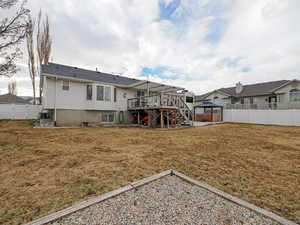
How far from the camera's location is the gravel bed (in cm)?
158

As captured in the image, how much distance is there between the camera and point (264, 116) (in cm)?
1538

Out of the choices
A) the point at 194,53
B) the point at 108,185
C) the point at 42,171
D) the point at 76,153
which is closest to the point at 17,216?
the point at 108,185

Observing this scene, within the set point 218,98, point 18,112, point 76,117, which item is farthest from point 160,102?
point 218,98

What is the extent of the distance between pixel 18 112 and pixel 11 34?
1308 cm

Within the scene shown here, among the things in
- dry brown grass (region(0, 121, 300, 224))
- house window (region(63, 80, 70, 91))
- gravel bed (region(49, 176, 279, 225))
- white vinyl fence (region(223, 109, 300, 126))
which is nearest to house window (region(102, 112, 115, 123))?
house window (region(63, 80, 70, 91))

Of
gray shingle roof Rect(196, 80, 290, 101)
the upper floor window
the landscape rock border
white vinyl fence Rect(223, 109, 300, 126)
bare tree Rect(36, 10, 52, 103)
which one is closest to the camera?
the landscape rock border

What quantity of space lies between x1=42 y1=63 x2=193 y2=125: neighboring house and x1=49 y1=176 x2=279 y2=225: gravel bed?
28.2ft

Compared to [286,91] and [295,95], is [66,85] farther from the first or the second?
[295,95]

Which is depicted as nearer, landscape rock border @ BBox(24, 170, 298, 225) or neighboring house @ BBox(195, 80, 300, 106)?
landscape rock border @ BBox(24, 170, 298, 225)

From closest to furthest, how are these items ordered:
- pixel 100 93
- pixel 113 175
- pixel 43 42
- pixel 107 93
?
pixel 113 175 → pixel 100 93 → pixel 107 93 → pixel 43 42

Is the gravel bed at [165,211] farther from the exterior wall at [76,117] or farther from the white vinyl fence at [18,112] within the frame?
the white vinyl fence at [18,112]

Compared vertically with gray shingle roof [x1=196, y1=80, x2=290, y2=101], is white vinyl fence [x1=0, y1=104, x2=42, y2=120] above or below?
below

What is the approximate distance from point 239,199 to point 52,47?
28128mm

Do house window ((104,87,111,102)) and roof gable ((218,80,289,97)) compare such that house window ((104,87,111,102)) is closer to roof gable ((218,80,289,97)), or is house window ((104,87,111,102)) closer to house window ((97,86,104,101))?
house window ((97,86,104,101))
